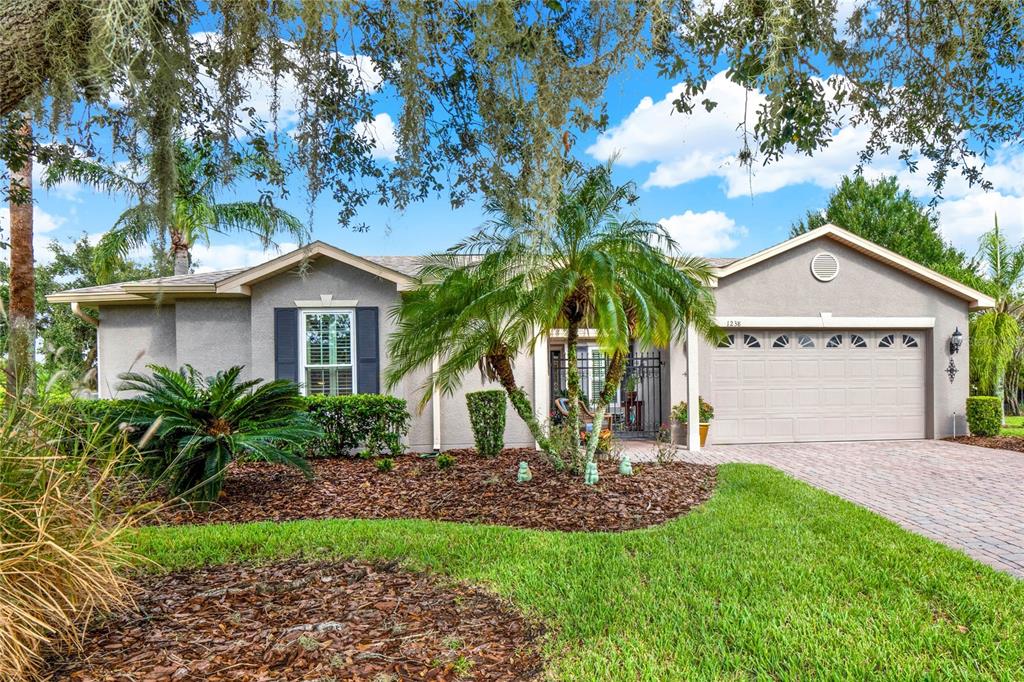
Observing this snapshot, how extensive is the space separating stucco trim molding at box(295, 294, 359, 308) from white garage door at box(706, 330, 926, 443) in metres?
6.95

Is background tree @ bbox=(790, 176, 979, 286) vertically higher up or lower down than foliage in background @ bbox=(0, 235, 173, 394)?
higher up

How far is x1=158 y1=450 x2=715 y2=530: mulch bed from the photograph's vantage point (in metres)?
6.15

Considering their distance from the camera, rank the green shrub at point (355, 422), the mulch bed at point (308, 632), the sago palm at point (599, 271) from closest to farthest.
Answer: the mulch bed at point (308, 632)
the sago palm at point (599, 271)
the green shrub at point (355, 422)

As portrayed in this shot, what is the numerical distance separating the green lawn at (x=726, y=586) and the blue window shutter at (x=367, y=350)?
427 centimetres

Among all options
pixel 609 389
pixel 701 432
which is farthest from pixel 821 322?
pixel 609 389

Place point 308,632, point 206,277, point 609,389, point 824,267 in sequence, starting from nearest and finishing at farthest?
point 308,632
point 609,389
point 206,277
point 824,267

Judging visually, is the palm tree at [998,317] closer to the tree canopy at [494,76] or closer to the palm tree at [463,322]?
the tree canopy at [494,76]

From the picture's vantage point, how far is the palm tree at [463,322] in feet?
22.2

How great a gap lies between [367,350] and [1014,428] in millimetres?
15777

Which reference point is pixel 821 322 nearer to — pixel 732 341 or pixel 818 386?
pixel 818 386

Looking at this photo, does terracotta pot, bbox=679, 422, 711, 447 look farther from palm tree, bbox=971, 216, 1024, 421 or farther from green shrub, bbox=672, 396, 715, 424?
palm tree, bbox=971, 216, 1024, 421

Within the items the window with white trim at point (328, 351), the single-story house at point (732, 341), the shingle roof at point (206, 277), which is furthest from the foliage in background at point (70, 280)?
the window with white trim at point (328, 351)

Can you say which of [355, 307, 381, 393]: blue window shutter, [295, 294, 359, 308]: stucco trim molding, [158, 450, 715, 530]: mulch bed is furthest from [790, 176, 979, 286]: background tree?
[295, 294, 359, 308]: stucco trim molding

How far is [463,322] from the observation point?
267 inches
